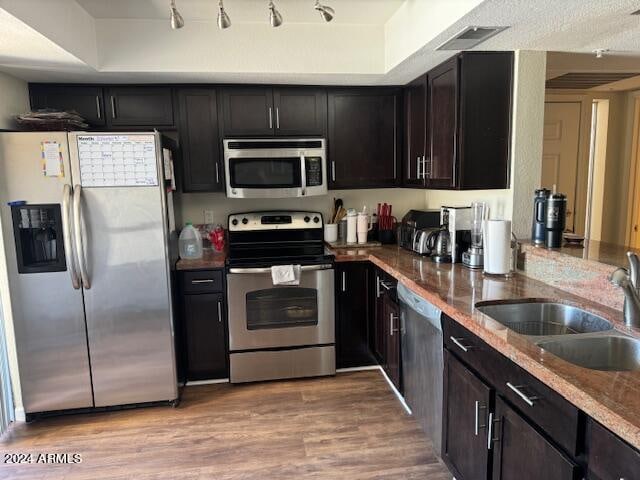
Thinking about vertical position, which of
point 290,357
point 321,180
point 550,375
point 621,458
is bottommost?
point 290,357

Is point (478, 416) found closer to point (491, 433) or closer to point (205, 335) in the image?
point (491, 433)

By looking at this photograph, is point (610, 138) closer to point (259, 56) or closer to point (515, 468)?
point (259, 56)

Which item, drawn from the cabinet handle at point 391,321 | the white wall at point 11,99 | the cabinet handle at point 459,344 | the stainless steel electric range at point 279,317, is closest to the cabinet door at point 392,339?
the cabinet handle at point 391,321

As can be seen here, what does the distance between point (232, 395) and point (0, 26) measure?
244cm

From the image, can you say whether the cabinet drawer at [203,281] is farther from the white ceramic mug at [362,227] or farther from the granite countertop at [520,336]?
the white ceramic mug at [362,227]

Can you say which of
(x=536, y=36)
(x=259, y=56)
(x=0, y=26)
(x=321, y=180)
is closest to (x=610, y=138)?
(x=536, y=36)

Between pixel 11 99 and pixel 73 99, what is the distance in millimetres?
381

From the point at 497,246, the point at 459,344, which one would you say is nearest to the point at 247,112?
the point at 497,246

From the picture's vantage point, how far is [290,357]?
122 inches

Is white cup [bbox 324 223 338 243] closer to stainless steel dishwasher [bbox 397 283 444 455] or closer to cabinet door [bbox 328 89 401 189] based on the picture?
cabinet door [bbox 328 89 401 189]

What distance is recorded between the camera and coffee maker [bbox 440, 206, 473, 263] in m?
2.61

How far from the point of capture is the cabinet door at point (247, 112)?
10.4 feet

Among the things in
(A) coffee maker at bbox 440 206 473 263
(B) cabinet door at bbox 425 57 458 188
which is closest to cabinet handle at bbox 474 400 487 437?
(A) coffee maker at bbox 440 206 473 263

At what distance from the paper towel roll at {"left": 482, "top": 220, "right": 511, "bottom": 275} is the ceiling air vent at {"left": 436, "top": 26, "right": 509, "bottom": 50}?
0.92m
